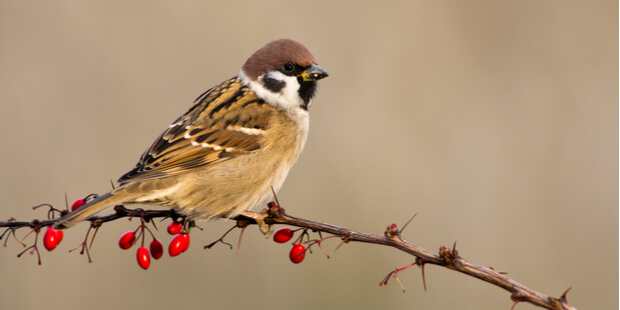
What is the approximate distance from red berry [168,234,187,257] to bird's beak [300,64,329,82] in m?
1.14

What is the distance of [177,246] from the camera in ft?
9.05

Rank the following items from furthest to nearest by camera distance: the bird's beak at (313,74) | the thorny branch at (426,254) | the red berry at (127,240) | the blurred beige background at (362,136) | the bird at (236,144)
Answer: the blurred beige background at (362,136)
the bird's beak at (313,74)
the bird at (236,144)
the red berry at (127,240)
the thorny branch at (426,254)

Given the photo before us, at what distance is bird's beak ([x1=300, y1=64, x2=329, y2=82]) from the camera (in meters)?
3.48

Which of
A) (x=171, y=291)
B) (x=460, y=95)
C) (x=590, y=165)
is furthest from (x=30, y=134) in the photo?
(x=590, y=165)

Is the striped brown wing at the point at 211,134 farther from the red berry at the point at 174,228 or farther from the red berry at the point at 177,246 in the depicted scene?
the red berry at the point at 177,246

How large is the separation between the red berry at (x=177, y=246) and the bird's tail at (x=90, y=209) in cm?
28

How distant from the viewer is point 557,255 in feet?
16.6

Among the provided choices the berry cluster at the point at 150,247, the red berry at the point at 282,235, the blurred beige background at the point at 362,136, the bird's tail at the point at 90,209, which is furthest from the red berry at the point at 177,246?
the blurred beige background at the point at 362,136

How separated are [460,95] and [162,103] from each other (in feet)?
7.78

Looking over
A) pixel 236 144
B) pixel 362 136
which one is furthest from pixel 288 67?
pixel 362 136

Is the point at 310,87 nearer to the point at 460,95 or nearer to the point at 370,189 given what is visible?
Answer: the point at 370,189

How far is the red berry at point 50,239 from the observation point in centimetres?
261

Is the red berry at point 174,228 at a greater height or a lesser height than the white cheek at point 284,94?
lesser

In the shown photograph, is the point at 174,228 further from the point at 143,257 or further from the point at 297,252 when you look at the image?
the point at 297,252
